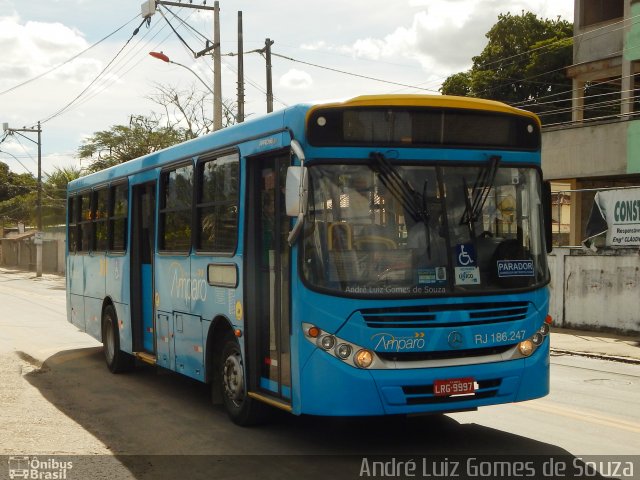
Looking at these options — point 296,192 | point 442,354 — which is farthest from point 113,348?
point 442,354

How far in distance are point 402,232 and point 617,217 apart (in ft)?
39.2

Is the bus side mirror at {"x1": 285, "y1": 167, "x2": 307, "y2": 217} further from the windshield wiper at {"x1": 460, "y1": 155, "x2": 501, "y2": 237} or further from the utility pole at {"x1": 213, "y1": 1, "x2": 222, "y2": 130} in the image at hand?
the utility pole at {"x1": 213, "y1": 1, "x2": 222, "y2": 130}

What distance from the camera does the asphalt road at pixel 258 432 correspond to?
7227 millimetres

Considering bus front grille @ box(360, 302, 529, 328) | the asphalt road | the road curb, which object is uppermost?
bus front grille @ box(360, 302, 529, 328)

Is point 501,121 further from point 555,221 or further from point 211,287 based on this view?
point 555,221

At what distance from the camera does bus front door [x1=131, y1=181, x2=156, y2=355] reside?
38.4 feet

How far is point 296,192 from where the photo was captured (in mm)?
7098

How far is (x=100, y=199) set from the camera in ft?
Result: 45.4

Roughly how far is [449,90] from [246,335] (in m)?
45.9

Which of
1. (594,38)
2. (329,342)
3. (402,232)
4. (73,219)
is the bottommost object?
(329,342)

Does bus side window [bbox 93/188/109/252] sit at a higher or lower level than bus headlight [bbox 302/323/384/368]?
higher

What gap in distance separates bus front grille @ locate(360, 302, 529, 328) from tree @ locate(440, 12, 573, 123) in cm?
4050

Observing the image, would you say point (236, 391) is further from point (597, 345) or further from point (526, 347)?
point (597, 345)

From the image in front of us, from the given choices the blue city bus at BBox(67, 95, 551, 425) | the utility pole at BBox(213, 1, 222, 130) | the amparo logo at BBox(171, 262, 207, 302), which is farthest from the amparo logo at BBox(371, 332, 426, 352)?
the utility pole at BBox(213, 1, 222, 130)
